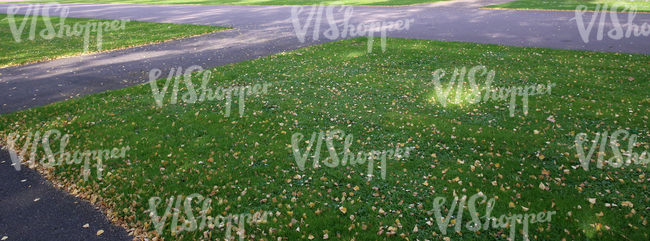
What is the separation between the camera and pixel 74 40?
18.0 m

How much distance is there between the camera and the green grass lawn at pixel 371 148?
513cm

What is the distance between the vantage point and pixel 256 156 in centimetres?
675

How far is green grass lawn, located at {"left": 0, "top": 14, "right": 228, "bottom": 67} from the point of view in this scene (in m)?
14.8

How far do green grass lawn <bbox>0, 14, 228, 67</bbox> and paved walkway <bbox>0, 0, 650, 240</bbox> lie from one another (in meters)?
1.20

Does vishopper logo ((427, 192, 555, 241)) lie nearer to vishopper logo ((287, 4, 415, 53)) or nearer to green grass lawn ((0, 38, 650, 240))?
green grass lawn ((0, 38, 650, 240))

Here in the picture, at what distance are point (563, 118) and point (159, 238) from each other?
7.83m

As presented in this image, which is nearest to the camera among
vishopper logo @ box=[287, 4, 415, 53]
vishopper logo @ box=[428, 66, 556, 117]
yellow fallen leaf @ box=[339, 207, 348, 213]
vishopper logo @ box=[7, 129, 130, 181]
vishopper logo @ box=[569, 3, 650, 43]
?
yellow fallen leaf @ box=[339, 207, 348, 213]

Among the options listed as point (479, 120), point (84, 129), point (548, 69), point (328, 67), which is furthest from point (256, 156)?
point (548, 69)

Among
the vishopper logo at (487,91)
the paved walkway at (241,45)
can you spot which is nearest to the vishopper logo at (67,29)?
the paved walkway at (241,45)

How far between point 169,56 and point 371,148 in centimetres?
1009

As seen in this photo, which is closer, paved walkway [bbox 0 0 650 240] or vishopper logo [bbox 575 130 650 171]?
paved walkway [bbox 0 0 650 240]

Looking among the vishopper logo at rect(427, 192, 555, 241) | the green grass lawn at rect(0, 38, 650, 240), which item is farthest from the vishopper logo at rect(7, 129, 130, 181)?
the vishopper logo at rect(427, 192, 555, 241)

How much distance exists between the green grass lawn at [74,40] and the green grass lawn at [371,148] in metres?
7.32

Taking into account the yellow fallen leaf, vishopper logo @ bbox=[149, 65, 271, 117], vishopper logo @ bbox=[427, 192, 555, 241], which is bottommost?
vishopper logo @ bbox=[427, 192, 555, 241]
